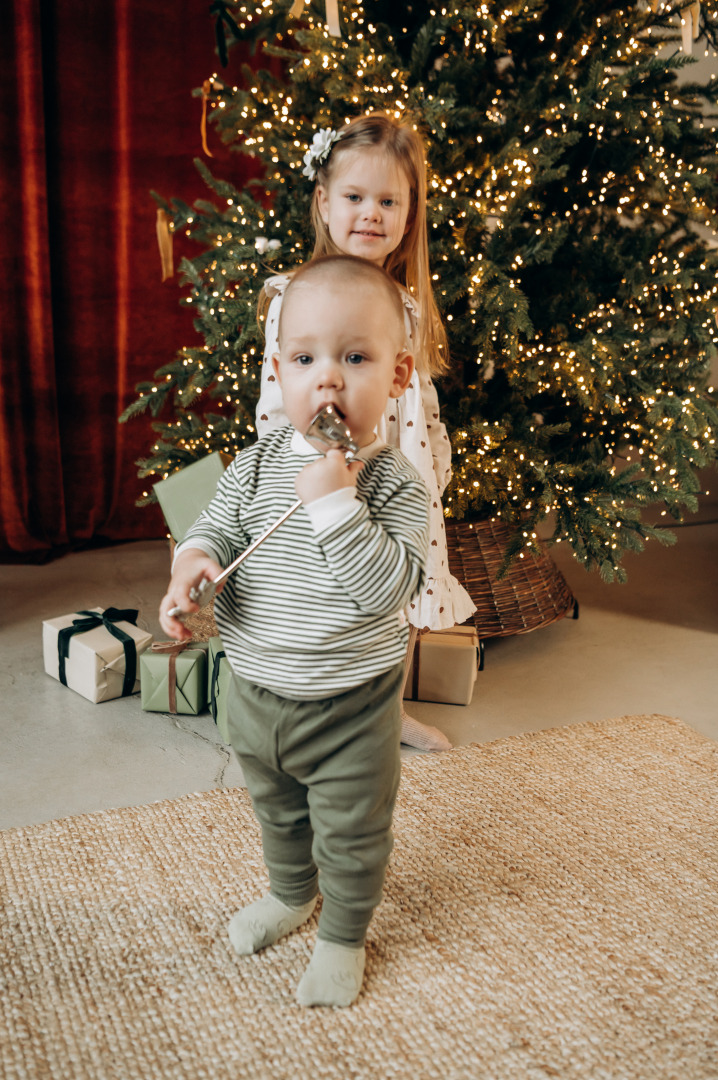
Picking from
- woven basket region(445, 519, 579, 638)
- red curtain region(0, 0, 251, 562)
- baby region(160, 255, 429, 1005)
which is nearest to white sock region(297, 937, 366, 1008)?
baby region(160, 255, 429, 1005)

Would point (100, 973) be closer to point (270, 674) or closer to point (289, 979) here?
point (289, 979)

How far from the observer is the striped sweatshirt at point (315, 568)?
33.5 inches

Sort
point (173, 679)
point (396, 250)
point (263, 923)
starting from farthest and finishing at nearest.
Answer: point (173, 679)
point (396, 250)
point (263, 923)

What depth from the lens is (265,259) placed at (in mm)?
1816

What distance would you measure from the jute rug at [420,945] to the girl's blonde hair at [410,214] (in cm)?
82

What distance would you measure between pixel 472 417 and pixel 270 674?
116 cm

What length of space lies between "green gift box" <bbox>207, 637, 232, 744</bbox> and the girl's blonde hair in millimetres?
705

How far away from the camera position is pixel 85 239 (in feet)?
8.89

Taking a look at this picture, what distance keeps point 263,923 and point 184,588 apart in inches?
20.1

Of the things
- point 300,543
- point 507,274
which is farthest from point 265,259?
point 300,543

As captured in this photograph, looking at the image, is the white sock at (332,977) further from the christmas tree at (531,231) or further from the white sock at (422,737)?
the christmas tree at (531,231)

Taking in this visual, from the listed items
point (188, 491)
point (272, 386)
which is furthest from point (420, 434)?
point (188, 491)

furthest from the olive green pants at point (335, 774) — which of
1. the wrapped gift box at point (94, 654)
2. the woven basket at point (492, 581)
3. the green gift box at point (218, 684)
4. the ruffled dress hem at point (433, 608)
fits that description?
the woven basket at point (492, 581)

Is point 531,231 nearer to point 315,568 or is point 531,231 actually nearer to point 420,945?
point 315,568
